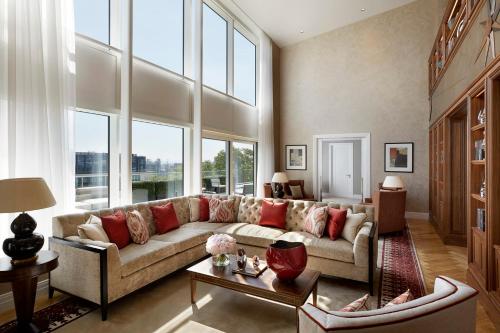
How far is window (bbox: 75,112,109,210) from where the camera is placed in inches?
148

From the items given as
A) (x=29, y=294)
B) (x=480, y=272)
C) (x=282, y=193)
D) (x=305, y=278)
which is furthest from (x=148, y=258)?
(x=282, y=193)

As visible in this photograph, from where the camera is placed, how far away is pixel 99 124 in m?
4.02

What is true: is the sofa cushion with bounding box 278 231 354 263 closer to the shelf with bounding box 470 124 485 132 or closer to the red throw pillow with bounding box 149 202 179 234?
the red throw pillow with bounding box 149 202 179 234

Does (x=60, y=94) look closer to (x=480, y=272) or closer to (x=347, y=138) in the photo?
(x=480, y=272)

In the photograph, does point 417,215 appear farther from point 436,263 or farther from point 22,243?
point 22,243

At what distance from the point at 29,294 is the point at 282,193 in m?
5.60

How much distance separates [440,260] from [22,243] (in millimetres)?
4956

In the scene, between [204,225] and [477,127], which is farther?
[204,225]

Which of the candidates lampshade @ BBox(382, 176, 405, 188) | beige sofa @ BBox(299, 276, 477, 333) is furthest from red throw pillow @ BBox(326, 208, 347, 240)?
lampshade @ BBox(382, 176, 405, 188)

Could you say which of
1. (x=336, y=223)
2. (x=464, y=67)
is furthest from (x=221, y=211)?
(x=464, y=67)

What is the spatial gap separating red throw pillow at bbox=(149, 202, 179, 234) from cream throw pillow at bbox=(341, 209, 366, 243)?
2.28m

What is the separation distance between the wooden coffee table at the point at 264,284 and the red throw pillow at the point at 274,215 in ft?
4.64

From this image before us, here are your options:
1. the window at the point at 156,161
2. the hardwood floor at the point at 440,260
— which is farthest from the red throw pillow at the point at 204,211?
the hardwood floor at the point at 440,260

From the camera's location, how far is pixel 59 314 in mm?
2631
